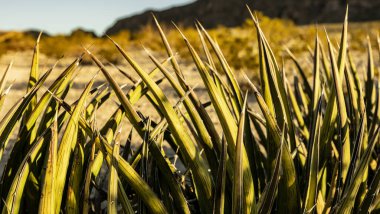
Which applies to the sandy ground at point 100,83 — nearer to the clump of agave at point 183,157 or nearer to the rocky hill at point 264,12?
the clump of agave at point 183,157

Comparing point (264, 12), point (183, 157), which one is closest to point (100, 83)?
point (183, 157)

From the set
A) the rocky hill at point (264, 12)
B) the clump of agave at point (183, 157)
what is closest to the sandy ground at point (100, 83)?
the clump of agave at point (183, 157)

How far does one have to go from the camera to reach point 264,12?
44781 millimetres

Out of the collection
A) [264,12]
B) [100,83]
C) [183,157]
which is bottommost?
[183,157]

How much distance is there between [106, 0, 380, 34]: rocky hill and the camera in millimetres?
39438

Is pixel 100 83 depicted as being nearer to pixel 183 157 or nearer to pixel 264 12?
pixel 183 157

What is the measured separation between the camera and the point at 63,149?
132cm

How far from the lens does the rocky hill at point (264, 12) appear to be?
3944 centimetres

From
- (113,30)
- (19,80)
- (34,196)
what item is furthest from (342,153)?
(113,30)

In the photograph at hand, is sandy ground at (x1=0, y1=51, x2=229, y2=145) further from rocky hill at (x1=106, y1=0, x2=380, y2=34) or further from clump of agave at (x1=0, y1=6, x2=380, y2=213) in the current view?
rocky hill at (x1=106, y1=0, x2=380, y2=34)

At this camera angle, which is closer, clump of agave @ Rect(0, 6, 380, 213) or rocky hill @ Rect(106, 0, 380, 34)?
clump of agave @ Rect(0, 6, 380, 213)

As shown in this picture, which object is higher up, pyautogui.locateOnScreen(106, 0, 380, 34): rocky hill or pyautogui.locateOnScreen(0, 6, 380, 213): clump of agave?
pyautogui.locateOnScreen(106, 0, 380, 34): rocky hill

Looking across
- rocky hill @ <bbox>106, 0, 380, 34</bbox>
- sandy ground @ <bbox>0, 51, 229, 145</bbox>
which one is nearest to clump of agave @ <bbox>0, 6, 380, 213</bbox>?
sandy ground @ <bbox>0, 51, 229, 145</bbox>

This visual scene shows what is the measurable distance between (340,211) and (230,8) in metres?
47.8
